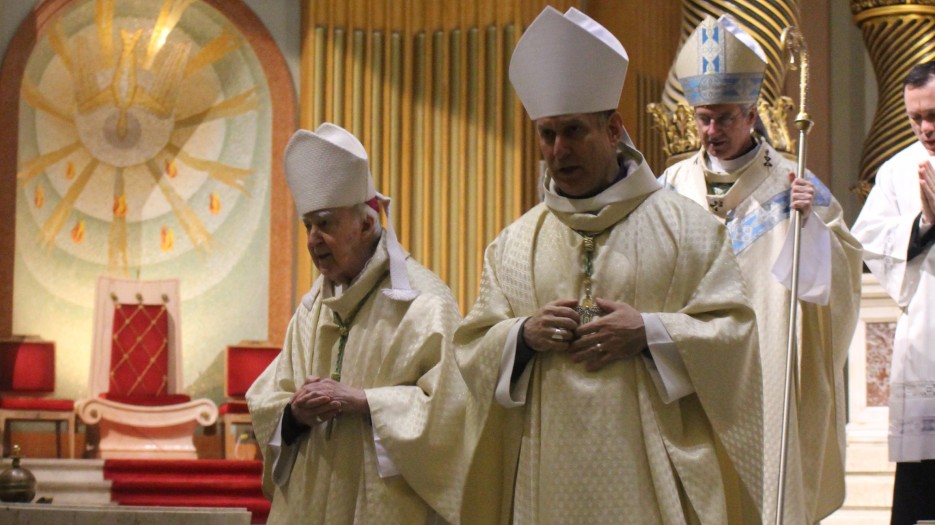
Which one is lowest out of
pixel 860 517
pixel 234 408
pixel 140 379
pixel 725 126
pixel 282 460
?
pixel 860 517

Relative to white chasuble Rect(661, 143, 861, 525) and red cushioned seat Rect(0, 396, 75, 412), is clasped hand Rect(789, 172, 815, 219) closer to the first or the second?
white chasuble Rect(661, 143, 861, 525)

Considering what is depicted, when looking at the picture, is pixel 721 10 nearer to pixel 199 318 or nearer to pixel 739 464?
pixel 199 318

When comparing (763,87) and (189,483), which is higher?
(763,87)

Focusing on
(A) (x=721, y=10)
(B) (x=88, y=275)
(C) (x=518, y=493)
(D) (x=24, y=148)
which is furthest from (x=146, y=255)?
(C) (x=518, y=493)

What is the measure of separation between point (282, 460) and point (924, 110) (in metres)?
2.57

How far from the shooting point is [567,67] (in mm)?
3887

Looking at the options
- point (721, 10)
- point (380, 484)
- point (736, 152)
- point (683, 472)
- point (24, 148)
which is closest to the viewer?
point (683, 472)

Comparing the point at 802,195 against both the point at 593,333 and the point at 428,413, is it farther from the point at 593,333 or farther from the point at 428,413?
the point at 593,333

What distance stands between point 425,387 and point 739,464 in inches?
40.3

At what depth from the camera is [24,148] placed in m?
10.4

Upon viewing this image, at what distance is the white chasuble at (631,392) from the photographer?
12.1 feet

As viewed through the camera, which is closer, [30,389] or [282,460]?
[282,460]

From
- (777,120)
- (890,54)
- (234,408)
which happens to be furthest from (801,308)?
(234,408)

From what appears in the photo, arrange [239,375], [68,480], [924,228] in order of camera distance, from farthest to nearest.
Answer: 1. [239,375]
2. [68,480]
3. [924,228]
